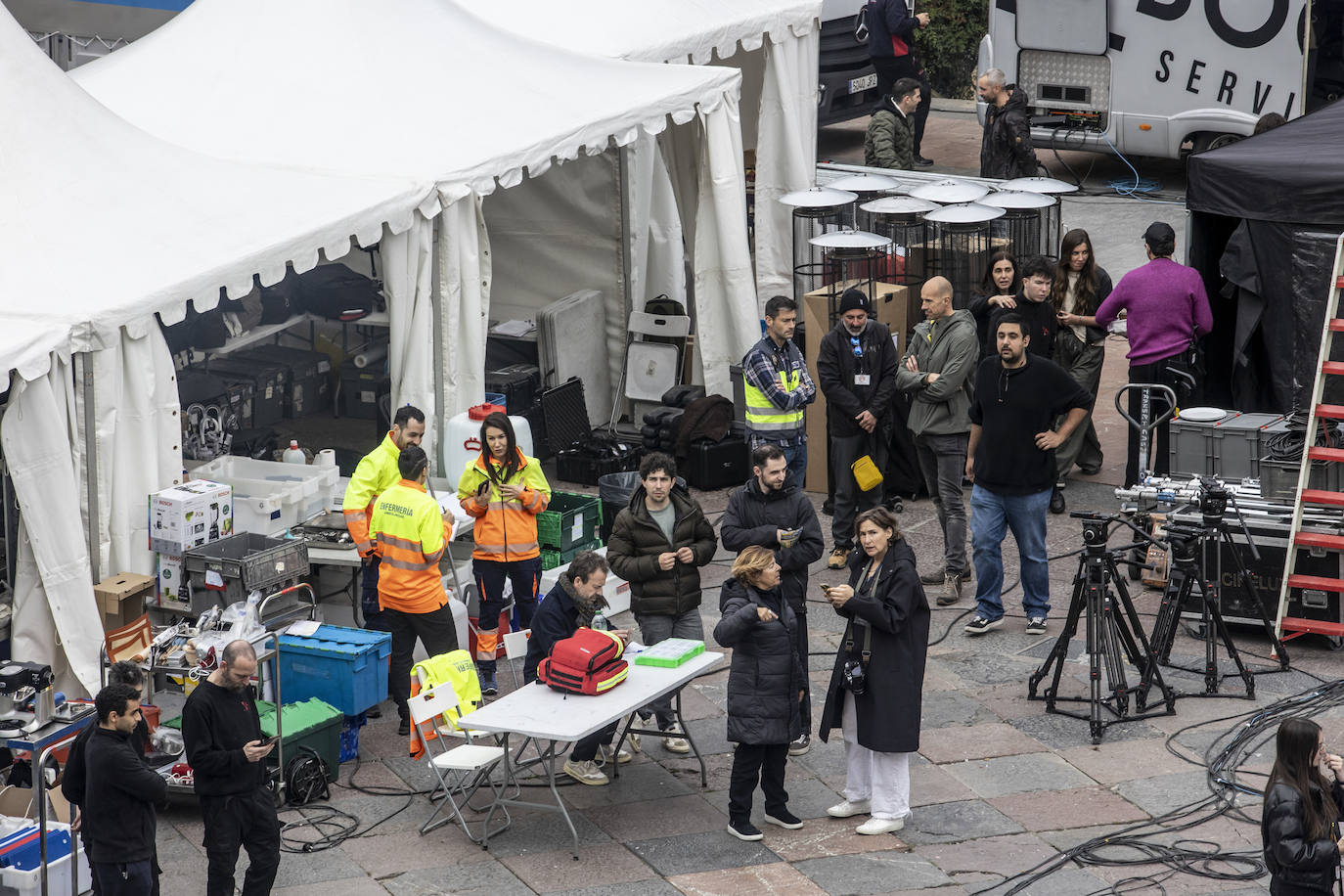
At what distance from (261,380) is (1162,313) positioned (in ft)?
22.1

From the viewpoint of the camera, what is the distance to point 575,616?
8.41 meters

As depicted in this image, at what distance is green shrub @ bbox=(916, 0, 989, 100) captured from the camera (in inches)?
1062

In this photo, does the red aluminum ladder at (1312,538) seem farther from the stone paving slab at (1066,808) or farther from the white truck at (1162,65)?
the white truck at (1162,65)

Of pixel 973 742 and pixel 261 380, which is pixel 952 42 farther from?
pixel 973 742

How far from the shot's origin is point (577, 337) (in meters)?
14.3

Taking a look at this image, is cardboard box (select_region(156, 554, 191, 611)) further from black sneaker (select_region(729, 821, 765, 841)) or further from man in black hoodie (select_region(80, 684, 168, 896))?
black sneaker (select_region(729, 821, 765, 841))

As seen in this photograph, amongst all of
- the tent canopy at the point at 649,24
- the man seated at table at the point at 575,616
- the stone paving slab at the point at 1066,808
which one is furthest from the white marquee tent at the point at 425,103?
the stone paving slab at the point at 1066,808

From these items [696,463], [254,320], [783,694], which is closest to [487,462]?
[783,694]

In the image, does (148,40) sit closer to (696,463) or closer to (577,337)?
(577,337)

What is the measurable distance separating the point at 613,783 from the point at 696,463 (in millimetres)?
4691

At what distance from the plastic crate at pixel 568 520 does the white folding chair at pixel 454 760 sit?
2.59 metres

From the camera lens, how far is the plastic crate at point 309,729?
27.8 feet

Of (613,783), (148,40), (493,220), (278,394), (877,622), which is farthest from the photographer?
(493,220)

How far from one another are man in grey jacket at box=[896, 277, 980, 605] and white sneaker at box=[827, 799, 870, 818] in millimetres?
2740
